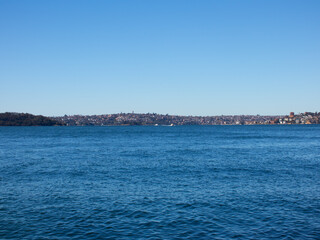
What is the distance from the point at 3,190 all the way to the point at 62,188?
18.7 feet

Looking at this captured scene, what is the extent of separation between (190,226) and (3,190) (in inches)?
796

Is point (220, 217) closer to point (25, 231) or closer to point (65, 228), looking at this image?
point (65, 228)

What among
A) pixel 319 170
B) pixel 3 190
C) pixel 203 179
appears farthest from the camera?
pixel 319 170

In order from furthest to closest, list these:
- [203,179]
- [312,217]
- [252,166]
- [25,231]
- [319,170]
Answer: [252,166] < [319,170] < [203,179] < [312,217] < [25,231]

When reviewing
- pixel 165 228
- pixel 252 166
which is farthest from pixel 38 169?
pixel 252 166

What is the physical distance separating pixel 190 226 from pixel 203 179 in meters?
14.6

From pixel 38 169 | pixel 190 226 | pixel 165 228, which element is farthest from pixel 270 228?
pixel 38 169

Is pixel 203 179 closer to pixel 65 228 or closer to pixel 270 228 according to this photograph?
pixel 270 228

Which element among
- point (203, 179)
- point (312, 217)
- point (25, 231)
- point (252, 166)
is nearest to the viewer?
point (25, 231)

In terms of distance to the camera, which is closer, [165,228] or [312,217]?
[165,228]

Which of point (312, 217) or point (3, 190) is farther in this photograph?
point (3, 190)

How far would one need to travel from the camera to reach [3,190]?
2888 cm

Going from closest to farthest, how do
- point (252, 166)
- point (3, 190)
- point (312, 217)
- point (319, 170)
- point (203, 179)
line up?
point (312, 217), point (3, 190), point (203, 179), point (319, 170), point (252, 166)

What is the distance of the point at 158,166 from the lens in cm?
4381
